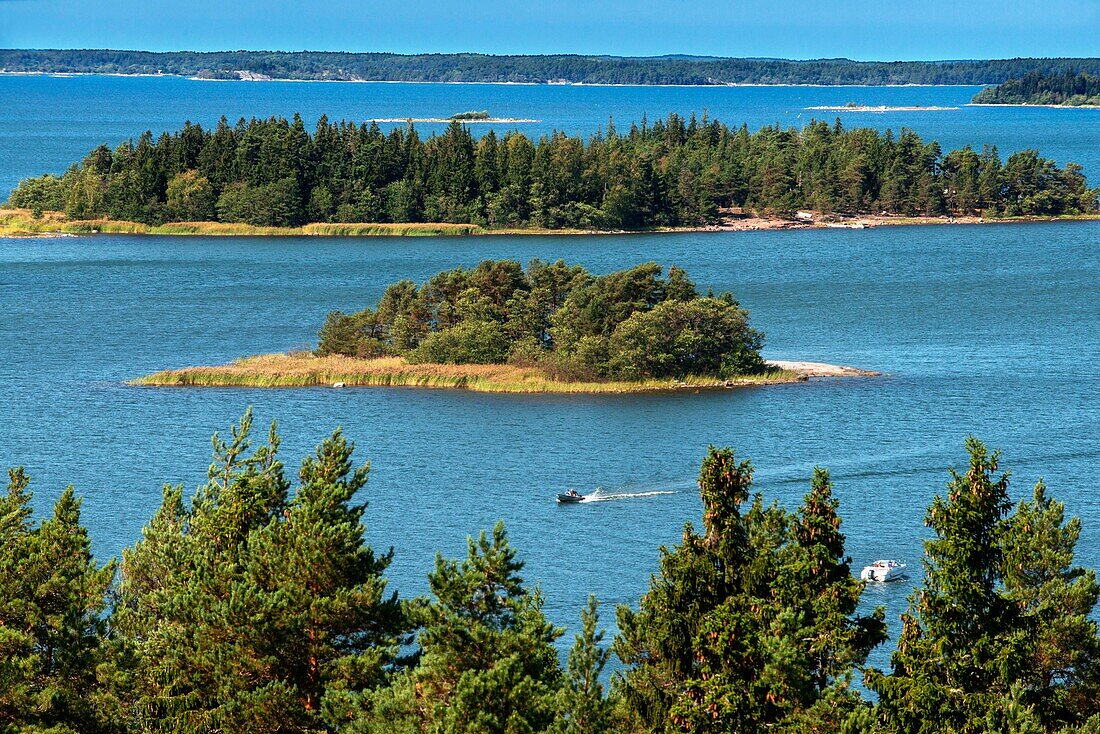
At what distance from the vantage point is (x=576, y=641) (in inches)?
911

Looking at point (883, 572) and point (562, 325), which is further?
point (562, 325)

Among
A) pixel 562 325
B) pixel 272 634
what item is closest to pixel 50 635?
pixel 272 634

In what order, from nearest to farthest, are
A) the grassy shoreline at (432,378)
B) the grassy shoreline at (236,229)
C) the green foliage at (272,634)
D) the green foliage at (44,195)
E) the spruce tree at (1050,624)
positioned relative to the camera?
1. the green foliage at (272,634)
2. the spruce tree at (1050,624)
3. the grassy shoreline at (432,378)
4. the grassy shoreline at (236,229)
5. the green foliage at (44,195)

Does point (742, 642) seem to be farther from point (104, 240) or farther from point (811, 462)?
point (104, 240)

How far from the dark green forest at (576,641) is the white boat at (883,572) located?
20.7 meters

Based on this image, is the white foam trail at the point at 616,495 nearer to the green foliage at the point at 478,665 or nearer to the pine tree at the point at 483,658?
the pine tree at the point at 483,658

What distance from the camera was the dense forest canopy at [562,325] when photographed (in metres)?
79.3

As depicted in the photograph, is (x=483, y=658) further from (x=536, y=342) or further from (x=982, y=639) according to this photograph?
(x=536, y=342)

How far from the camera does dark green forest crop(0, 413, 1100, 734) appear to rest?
73.7 ft

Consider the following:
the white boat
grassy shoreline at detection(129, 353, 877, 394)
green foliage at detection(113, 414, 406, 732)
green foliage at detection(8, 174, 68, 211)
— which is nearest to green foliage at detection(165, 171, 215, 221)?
green foliage at detection(8, 174, 68, 211)

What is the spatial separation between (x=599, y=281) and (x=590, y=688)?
6117 cm

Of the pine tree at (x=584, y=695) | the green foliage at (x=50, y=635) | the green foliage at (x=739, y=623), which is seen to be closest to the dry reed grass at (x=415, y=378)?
the green foliage at (x=50, y=635)

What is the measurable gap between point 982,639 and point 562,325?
5883 cm

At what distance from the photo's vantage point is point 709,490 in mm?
23688
